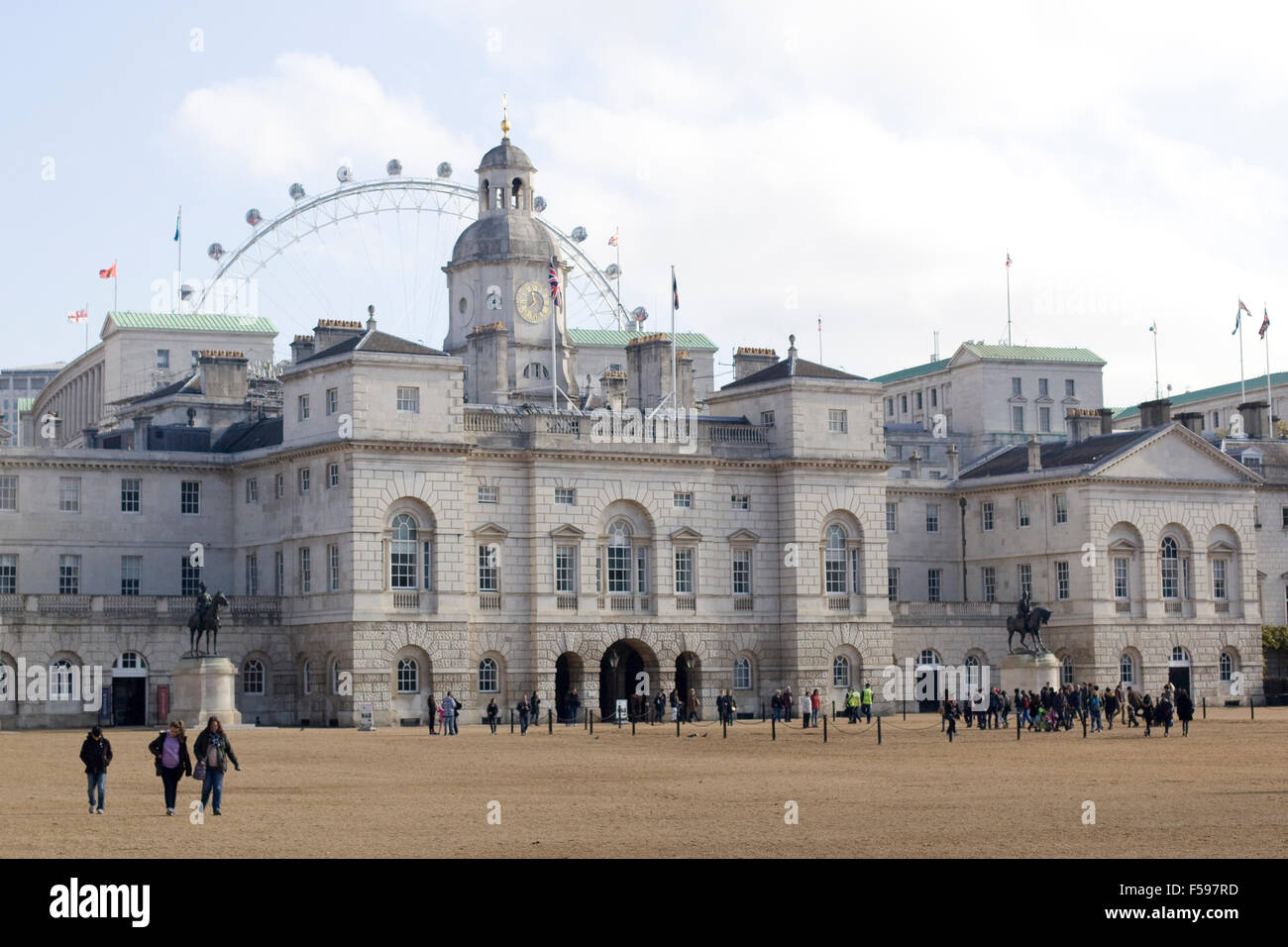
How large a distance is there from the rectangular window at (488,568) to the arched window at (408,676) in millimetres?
4355

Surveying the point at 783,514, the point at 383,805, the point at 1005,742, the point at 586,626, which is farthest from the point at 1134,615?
the point at 383,805

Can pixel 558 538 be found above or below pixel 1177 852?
above

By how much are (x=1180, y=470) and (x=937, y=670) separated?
49.0 ft

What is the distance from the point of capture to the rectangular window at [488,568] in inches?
3401

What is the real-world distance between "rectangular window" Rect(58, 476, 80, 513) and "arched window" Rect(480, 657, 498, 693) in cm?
1727

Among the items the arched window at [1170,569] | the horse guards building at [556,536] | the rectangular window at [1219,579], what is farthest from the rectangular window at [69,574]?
the rectangular window at [1219,579]

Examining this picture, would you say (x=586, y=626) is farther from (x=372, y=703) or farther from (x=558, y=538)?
(x=372, y=703)

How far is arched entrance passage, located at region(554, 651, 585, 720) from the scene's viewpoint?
288ft

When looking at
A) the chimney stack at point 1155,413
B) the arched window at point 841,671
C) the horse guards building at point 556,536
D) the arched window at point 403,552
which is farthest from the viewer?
the chimney stack at point 1155,413

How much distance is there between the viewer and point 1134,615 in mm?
101000

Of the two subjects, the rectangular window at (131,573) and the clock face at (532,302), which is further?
the clock face at (532,302)

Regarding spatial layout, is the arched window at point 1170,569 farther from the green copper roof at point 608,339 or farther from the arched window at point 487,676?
the green copper roof at point 608,339

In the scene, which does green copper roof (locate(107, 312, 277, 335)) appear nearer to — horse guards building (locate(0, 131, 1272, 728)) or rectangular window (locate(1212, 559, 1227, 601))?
horse guards building (locate(0, 131, 1272, 728))

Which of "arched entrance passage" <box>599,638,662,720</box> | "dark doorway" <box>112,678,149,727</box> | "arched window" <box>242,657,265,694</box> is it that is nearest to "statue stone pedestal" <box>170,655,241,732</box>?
"dark doorway" <box>112,678,149,727</box>
